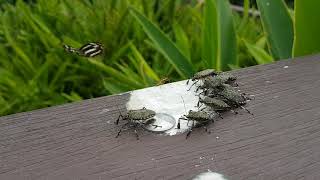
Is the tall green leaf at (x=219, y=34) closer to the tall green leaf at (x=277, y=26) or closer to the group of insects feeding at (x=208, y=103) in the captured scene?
the tall green leaf at (x=277, y=26)

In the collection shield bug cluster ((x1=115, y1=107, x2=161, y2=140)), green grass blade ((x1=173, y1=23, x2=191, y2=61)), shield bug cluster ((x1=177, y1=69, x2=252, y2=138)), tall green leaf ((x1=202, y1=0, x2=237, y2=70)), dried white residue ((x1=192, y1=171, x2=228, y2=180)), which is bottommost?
green grass blade ((x1=173, y1=23, x2=191, y2=61))

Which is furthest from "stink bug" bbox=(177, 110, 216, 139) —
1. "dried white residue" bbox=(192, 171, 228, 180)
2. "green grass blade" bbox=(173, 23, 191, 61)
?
"green grass blade" bbox=(173, 23, 191, 61)

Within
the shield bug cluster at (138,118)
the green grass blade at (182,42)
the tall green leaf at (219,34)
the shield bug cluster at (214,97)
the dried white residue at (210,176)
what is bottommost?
the green grass blade at (182,42)

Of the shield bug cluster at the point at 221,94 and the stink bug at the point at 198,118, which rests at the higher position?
the stink bug at the point at 198,118

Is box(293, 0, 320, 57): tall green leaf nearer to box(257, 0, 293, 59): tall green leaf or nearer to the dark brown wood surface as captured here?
box(257, 0, 293, 59): tall green leaf

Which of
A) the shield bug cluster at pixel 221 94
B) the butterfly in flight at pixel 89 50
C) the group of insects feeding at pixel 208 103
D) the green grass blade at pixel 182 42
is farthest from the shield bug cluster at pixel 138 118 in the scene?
the green grass blade at pixel 182 42
